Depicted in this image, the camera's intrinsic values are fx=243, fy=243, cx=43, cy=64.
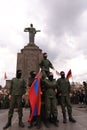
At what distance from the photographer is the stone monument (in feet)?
103

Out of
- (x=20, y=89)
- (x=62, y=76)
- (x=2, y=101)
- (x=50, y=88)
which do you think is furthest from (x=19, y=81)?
(x=2, y=101)

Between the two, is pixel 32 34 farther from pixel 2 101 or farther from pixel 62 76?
pixel 62 76

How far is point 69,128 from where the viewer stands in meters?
7.77

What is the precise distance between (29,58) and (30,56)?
303mm

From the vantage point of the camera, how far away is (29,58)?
3172 centimetres

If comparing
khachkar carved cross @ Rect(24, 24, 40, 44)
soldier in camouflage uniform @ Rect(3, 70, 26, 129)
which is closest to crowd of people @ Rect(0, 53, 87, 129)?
soldier in camouflage uniform @ Rect(3, 70, 26, 129)

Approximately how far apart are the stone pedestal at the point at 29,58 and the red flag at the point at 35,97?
74.7ft

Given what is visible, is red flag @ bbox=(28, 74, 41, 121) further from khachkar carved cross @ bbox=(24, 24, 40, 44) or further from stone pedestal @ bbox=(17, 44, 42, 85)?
khachkar carved cross @ bbox=(24, 24, 40, 44)

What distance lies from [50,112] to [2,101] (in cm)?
1382

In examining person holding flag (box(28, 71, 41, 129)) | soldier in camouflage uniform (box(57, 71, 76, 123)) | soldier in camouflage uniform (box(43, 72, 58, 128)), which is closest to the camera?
person holding flag (box(28, 71, 41, 129))

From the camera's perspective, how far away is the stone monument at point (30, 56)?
31.4m

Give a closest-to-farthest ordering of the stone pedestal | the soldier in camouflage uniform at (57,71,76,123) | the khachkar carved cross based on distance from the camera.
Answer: the soldier in camouflage uniform at (57,71,76,123)
the stone pedestal
the khachkar carved cross

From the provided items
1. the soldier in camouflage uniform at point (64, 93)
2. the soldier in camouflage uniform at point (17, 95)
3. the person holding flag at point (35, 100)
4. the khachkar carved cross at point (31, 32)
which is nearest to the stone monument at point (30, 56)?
the khachkar carved cross at point (31, 32)

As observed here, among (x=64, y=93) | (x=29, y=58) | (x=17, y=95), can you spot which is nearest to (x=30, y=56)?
(x=29, y=58)
